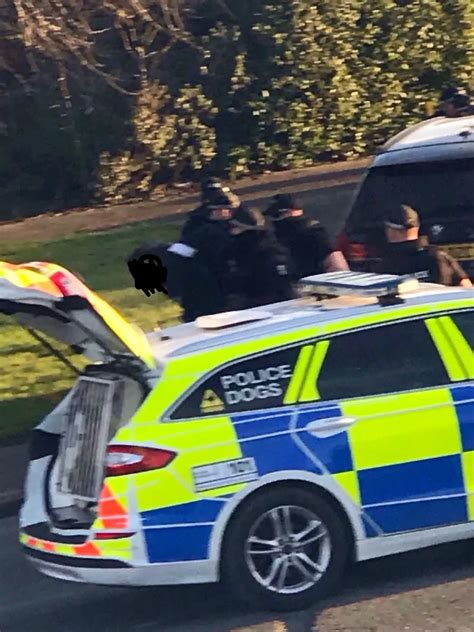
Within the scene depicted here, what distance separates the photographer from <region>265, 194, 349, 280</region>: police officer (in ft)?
31.0

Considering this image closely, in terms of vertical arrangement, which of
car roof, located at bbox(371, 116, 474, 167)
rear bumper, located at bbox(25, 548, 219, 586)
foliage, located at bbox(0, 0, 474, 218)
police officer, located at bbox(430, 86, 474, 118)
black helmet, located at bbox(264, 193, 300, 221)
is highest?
car roof, located at bbox(371, 116, 474, 167)

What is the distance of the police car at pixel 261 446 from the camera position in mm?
6164

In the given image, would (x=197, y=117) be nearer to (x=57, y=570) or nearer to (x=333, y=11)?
(x=333, y=11)

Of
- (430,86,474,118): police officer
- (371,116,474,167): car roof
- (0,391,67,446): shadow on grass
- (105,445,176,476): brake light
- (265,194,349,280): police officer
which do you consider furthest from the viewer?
(430,86,474,118): police officer

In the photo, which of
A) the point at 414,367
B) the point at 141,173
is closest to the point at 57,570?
the point at 414,367

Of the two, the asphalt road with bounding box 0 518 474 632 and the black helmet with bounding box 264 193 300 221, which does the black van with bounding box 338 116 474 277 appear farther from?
the asphalt road with bounding box 0 518 474 632

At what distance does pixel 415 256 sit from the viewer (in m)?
8.73

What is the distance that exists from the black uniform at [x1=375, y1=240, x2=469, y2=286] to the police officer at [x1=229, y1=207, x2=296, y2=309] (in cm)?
78

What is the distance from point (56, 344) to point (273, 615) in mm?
3804

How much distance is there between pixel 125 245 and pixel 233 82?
451 centimetres

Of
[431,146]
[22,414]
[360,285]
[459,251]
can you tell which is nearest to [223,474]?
[360,285]

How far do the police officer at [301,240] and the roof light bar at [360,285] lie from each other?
204cm

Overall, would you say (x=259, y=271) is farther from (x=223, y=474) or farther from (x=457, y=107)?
(x=457, y=107)

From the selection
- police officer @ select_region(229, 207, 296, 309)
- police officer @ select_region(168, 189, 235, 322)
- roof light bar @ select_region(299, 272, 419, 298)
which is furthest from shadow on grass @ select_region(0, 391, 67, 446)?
roof light bar @ select_region(299, 272, 419, 298)
